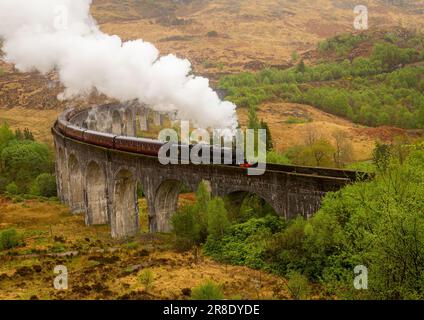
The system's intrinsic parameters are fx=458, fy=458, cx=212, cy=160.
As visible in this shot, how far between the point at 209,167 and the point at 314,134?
3829 cm

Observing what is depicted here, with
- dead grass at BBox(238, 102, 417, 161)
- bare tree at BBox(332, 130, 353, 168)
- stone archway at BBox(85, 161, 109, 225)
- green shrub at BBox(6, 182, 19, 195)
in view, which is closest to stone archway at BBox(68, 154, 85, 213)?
stone archway at BBox(85, 161, 109, 225)

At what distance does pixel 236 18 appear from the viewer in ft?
572

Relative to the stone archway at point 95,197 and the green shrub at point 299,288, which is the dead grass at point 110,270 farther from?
the stone archway at point 95,197

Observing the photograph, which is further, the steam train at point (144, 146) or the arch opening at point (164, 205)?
the arch opening at point (164, 205)

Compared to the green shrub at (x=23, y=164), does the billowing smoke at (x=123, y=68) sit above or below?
above

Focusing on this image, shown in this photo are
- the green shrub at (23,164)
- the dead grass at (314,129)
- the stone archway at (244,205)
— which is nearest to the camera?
the stone archway at (244,205)

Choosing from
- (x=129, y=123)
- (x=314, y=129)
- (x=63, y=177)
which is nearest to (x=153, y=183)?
(x=63, y=177)

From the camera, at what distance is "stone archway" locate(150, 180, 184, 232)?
99.2 ft

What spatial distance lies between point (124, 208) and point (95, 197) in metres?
5.23

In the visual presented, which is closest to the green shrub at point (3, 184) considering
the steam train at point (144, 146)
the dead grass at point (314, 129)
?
the steam train at point (144, 146)

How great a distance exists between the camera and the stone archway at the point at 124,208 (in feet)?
110

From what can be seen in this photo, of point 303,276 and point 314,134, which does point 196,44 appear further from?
point 303,276

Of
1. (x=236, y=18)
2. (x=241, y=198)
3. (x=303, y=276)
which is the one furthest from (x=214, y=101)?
(x=236, y=18)
